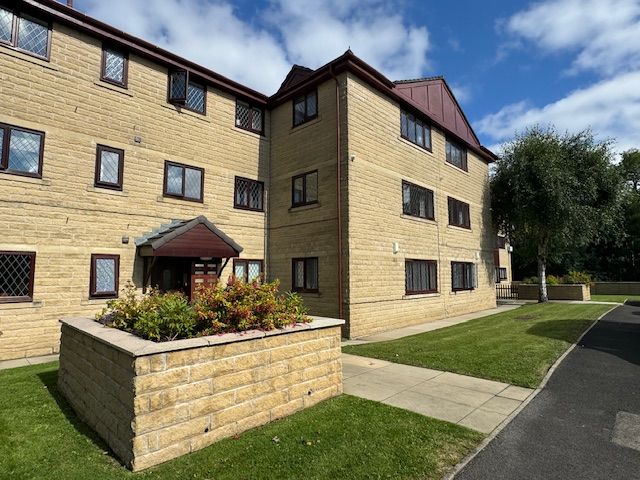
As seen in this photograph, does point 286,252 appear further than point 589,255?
No

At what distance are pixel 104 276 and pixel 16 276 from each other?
2076 millimetres

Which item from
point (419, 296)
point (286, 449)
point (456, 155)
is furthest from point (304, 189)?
point (286, 449)

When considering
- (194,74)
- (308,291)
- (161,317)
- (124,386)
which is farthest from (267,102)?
(124,386)

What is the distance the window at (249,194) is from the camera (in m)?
15.2

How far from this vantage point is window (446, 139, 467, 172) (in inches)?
767

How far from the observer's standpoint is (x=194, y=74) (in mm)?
13953

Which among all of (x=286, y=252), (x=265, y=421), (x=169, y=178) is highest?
(x=169, y=178)

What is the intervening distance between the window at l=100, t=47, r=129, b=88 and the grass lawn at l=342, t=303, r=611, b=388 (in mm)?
10898

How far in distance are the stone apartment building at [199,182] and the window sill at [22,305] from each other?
2.0 inches

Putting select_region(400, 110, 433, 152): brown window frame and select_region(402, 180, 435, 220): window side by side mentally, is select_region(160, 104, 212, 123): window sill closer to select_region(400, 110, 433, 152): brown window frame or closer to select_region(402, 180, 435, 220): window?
select_region(400, 110, 433, 152): brown window frame

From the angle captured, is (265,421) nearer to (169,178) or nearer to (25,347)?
(25,347)

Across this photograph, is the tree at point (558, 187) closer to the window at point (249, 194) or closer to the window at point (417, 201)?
the window at point (417, 201)

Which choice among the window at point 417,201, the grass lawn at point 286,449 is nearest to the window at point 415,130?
the window at point 417,201

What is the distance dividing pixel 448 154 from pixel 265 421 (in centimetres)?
1723
